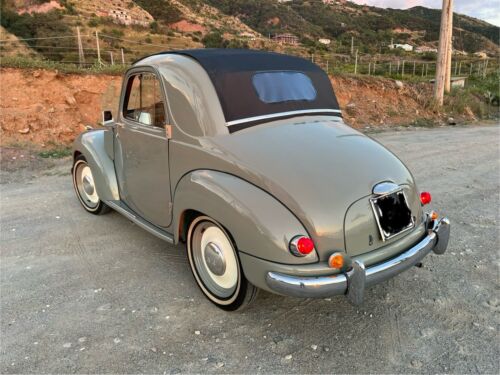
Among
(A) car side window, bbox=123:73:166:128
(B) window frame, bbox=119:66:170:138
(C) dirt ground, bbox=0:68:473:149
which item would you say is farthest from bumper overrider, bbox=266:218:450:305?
(C) dirt ground, bbox=0:68:473:149

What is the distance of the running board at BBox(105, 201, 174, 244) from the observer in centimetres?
353

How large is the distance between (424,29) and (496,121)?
75925mm

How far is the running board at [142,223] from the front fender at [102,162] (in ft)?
0.47

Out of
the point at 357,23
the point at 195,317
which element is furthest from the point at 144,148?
the point at 357,23

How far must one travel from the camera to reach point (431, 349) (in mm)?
2713

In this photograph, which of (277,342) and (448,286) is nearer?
(277,342)

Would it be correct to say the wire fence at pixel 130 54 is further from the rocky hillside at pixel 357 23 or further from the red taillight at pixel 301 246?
the rocky hillside at pixel 357 23

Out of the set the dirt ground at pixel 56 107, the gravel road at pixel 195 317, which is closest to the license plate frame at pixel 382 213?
the gravel road at pixel 195 317

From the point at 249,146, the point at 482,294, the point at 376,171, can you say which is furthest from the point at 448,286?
the point at 249,146

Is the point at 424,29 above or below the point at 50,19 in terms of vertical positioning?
above

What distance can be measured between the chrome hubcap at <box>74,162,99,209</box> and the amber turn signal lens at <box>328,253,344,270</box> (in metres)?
3.31

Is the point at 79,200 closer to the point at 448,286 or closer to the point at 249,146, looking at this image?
the point at 249,146

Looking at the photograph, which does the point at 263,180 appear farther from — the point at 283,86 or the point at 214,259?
the point at 283,86

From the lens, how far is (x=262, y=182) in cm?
275
